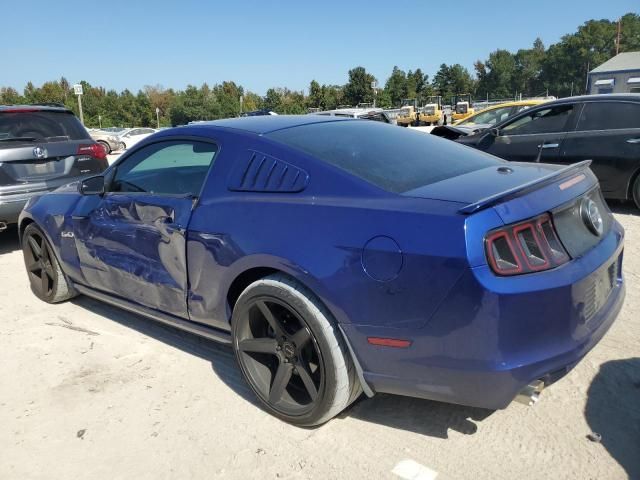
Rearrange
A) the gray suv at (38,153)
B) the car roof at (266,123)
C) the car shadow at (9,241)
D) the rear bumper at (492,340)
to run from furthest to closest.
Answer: the car shadow at (9,241) → the gray suv at (38,153) → the car roof at (266,123) → the rear bumper at (492,340)

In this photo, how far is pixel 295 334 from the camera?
2488 millimetres

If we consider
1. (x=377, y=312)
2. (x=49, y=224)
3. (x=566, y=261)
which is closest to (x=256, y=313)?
(x=377, y=312)

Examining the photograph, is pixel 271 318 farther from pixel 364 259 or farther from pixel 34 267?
pixel 34 267

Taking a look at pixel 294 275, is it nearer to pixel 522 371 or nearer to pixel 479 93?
pixel 522 371

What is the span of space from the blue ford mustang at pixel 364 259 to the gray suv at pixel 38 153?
3.29 metres

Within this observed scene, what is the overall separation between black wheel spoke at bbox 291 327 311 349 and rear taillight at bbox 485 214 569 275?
908 mm

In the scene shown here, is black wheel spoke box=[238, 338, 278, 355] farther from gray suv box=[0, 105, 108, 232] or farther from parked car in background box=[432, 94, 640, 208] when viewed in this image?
gray suv box=[0, 105, 108, 232]

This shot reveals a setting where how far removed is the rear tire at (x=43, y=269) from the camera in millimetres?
4289

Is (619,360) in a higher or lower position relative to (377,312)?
lower

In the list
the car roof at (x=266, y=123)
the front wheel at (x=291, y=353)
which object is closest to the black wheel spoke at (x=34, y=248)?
the car roof at (x=266, y=123)

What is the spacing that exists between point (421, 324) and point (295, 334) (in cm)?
67

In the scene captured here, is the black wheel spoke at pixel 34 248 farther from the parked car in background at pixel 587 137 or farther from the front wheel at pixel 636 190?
the front wheel at pixel 636 190

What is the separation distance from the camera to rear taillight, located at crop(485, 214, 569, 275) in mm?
1976

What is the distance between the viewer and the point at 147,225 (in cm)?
316
